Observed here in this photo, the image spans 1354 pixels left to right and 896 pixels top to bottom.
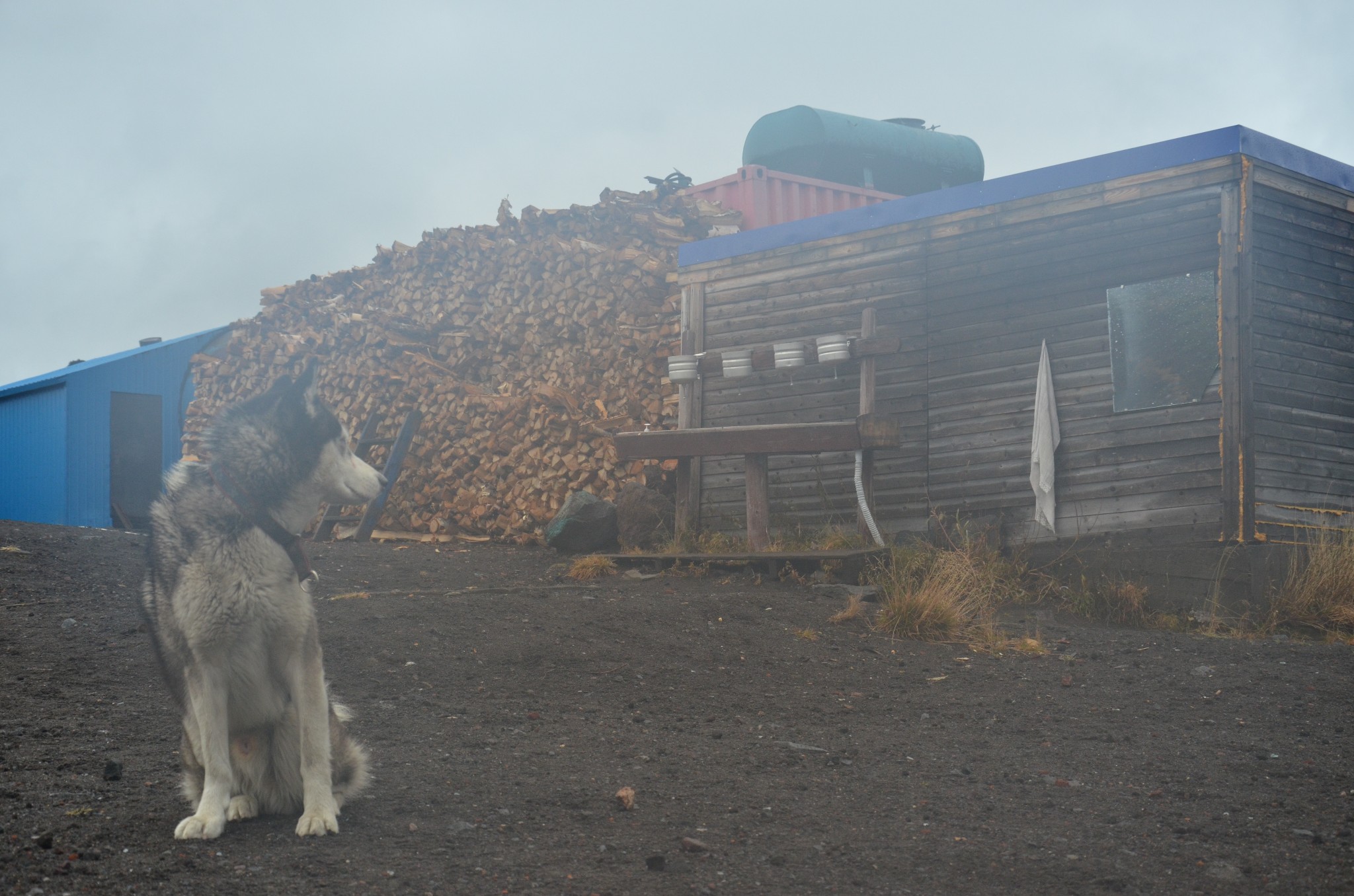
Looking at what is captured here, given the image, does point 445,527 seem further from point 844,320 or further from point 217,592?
point 217,592

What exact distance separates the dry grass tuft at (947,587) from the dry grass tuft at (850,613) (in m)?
0.15

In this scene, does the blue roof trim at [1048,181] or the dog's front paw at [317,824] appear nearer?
the dog's front paw at [317,824]

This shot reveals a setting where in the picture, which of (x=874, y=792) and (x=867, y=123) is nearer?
(x=874, y=792)

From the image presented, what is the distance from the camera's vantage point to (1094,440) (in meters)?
8.16

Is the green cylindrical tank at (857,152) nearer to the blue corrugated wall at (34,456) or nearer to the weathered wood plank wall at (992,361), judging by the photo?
the weathered wood plank wall at (992,361)

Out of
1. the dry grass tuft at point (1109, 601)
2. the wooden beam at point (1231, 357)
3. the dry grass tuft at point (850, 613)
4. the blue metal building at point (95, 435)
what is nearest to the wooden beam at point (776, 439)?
the dry grass tuft at point (850, 613)

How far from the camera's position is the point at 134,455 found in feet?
58.0

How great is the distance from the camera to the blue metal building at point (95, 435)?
1683cm

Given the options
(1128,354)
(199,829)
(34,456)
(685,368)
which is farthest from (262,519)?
(34,456)

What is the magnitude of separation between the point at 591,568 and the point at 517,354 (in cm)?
488

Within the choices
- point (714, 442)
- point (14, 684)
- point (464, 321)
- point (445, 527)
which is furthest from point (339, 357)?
point (14, 684)

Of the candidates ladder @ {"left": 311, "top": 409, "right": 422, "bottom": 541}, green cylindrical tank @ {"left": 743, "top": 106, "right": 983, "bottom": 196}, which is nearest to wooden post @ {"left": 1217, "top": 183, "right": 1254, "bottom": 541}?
green cylindrical tank @ {"left": 743, "top": 106, "right": 983, "bottom": 196}

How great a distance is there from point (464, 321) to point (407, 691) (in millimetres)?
8590

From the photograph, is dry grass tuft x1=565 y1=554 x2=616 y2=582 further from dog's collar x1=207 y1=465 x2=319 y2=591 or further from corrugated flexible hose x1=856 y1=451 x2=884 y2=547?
dog's collar x1=207 y1=465 x2=319 y2=591
